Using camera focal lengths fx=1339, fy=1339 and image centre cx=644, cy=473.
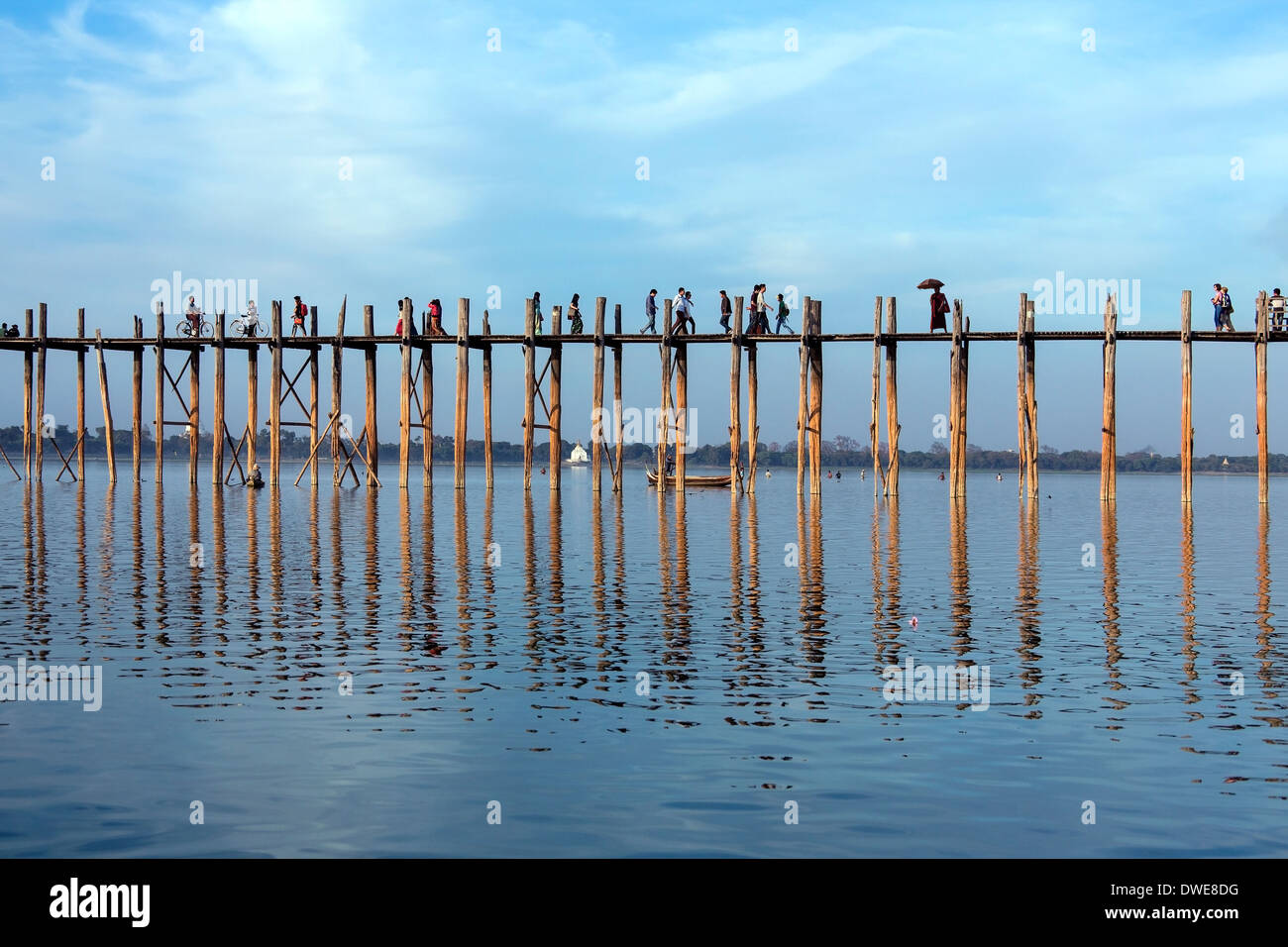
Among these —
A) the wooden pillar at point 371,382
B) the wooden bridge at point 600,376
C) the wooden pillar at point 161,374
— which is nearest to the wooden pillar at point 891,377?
the wooden bridge at point 600,376

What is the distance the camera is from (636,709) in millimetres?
10133

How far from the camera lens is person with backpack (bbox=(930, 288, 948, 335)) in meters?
37.4

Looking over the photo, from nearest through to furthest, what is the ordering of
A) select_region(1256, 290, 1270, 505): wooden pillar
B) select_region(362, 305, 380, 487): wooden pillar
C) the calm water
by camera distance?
the calm water < select_region(1256, 290, 1270, 505): wooden pillar < select_region(362, 305, 380, 487): wooden pillar

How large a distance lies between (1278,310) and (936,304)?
8.90 metres

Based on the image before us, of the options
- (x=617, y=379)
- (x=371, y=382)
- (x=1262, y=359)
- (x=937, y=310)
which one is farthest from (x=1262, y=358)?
(x=371, y=382)

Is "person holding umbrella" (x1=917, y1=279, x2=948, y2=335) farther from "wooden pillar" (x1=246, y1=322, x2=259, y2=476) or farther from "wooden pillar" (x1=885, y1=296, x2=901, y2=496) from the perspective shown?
"wooden pillar" (x1=246, y1=322, x2=259, y2=476)

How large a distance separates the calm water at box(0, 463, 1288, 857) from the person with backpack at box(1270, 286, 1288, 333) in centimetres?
1579

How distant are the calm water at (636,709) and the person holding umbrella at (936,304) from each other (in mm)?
15946

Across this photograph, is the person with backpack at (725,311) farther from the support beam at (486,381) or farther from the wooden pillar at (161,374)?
the wooden pillar at (161,374)

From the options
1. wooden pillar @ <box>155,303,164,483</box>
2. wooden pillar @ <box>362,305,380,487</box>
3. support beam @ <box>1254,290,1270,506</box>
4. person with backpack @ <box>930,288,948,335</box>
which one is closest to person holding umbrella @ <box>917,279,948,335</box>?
person with backpack @ <box>930,288,948,335</box>

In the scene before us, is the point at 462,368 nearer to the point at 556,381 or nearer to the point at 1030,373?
the point at 556,381

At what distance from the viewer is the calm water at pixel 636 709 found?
7.38m

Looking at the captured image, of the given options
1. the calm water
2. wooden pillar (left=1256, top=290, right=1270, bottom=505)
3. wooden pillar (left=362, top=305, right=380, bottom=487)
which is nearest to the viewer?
the calm water

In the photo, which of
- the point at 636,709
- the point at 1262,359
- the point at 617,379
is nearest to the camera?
the point at 636,709
